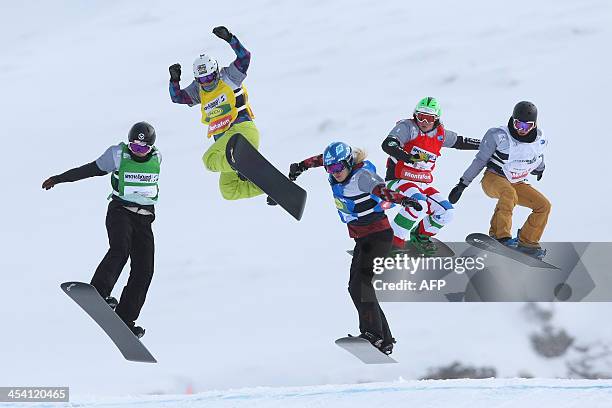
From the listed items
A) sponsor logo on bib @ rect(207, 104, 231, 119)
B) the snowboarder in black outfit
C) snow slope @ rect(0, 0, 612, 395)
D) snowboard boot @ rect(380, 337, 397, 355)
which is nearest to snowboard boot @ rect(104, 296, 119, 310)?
the snowboarder in black outfit

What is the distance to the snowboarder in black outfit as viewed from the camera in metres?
11.2

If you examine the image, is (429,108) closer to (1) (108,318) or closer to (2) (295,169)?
(2) (295,169)

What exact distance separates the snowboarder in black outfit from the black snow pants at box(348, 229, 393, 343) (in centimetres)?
225

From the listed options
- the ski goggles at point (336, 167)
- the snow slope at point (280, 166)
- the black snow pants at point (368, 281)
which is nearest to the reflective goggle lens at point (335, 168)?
the ski goggles at point (336, 167)

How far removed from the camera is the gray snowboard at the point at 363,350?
10.7 meters

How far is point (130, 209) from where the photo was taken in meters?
11.5

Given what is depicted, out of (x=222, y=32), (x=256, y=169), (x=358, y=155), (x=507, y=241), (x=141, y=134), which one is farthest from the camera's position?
(x=507, y=241)

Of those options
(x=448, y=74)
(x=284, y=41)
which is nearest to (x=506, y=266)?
(x=448, y=74)

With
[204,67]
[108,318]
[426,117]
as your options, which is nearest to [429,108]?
[426,117]

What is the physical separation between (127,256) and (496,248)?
162 inches

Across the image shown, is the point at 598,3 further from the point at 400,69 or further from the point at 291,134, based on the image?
the point at 291,134

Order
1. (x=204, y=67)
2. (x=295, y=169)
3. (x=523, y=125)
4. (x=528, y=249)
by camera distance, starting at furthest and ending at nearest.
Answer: (x=528, y=249), (x=204, y=67), (x=523, y=125), (x=295, y=169)

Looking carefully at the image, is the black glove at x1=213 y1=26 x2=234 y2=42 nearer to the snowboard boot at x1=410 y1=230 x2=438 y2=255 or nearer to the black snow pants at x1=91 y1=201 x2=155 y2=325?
the black snow pants at x1=91 y1=201 x2=155 y2=325

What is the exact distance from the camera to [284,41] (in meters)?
46.2
